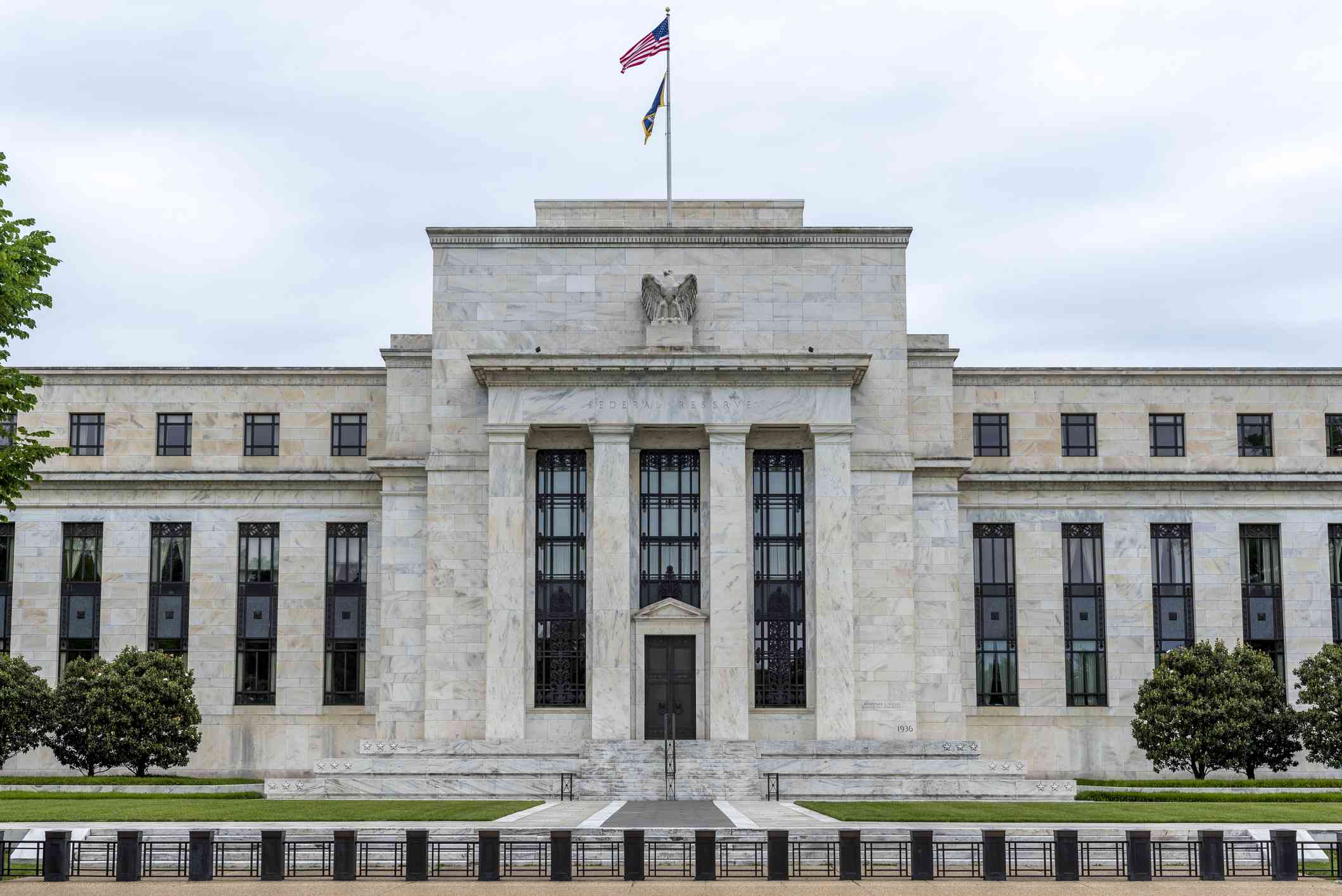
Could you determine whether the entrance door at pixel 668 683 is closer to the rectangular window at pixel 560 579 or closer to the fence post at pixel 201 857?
the rectangular window at pixel 560 579

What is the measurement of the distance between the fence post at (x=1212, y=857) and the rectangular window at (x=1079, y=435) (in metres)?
34.8

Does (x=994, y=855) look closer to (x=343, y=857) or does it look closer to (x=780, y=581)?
(x=343, y=857)

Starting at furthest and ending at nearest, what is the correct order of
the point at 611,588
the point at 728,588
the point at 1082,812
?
the point at 728,588, the point at 611,588, the point at 1082,812

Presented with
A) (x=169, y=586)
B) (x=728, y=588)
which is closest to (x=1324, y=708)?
(x=728, y=588)

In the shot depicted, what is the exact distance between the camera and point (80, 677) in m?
58.6

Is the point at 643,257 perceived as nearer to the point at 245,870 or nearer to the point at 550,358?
the point at 550,358

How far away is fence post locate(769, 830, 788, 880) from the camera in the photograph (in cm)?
3147

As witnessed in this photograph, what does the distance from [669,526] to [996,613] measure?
1377 cm

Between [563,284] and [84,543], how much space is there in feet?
71.6

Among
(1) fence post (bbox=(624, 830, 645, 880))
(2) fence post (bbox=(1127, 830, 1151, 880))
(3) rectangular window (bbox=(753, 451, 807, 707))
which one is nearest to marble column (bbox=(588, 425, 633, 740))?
(3) rectangular window (bbox=(753, 451, 807, 707))

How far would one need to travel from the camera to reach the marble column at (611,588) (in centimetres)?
5806

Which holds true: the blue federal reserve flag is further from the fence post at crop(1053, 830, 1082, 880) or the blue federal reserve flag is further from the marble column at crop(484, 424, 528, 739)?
the fence post at crop(1053, 830, 1082, 880)

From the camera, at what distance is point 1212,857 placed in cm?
3148

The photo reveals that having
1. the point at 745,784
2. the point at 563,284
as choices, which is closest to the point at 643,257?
the point at 563,284
